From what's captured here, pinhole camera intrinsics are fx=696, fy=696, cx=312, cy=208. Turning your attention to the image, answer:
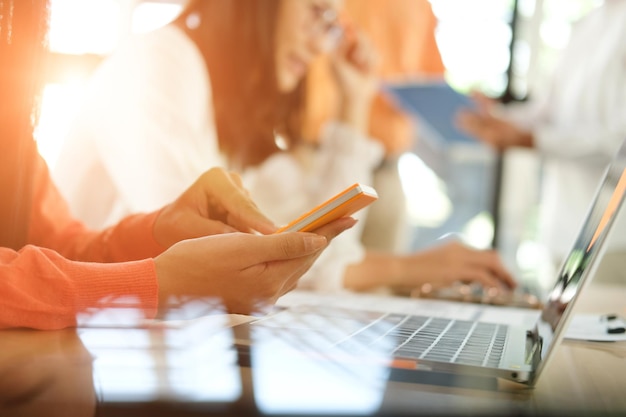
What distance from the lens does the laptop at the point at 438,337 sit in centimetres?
47

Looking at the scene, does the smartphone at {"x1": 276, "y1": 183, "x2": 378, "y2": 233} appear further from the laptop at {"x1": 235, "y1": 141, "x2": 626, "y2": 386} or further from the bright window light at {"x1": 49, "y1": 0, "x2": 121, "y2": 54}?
the bright window light at {"x1": 49, "y1": 0, "x2": 121, "y2": 54}

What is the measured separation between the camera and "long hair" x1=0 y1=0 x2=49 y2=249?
23.2 inches

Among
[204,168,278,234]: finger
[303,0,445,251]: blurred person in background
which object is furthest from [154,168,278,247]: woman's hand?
[303,0,445,251]: blurred person in background

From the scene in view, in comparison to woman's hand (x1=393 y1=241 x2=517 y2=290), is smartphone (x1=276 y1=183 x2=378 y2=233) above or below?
above

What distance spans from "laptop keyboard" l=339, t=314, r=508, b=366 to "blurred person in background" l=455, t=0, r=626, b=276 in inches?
51.9

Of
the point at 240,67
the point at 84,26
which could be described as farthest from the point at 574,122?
the point at 84,26

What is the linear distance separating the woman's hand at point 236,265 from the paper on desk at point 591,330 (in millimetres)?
274

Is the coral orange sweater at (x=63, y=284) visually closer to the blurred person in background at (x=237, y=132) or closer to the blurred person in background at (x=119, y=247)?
the blurred person in background at (x=119, y=247)

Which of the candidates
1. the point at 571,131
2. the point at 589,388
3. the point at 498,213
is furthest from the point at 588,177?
the point at 589,388

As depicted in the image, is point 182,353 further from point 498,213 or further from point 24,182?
point 498,213

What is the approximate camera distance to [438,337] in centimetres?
58

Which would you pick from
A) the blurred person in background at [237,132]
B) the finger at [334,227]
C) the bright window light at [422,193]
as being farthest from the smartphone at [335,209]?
the bright window light at [422,193]

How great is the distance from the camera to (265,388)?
0.42 meters

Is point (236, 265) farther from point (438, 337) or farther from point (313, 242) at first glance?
point (438, 337)
